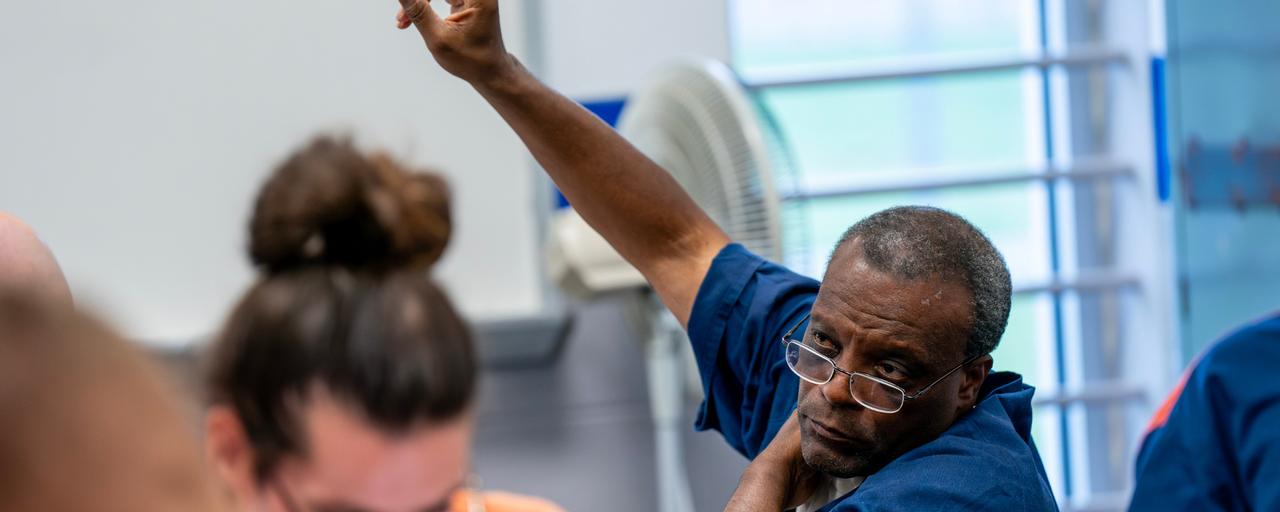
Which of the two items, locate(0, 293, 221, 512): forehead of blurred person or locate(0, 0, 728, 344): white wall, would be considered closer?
locate(0, 293, 221, 512): forehead of blurred person

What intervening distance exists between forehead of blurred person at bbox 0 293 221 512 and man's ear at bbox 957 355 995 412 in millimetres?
978

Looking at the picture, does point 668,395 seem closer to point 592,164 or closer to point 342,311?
point 592,164

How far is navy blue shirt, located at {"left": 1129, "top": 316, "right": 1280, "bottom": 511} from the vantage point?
1.38m

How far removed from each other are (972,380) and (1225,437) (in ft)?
0.93

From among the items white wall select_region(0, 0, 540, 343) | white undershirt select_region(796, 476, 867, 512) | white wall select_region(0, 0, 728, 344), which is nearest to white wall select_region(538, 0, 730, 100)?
white wall select_region(0, 0, 728, 344)

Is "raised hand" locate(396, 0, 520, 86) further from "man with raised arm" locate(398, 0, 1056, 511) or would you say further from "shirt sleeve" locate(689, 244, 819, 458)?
"shirt sleeve" locate(689, 244, 819, 458)

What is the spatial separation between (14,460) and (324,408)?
0.52m

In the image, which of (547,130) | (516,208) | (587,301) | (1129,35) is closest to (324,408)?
(547,130)

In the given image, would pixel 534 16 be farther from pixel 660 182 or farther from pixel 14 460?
pixel 14 460

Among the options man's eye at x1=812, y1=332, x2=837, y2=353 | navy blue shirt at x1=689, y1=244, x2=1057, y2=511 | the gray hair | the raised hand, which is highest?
the raised hand

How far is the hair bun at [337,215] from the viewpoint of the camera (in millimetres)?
1095

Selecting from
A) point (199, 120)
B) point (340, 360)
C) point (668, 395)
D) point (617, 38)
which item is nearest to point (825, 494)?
point (340, 360)

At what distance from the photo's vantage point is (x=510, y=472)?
139 inches

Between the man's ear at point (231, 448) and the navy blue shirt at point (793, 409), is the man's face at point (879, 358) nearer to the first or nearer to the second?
the navy blue shirt at point (793, 409)
